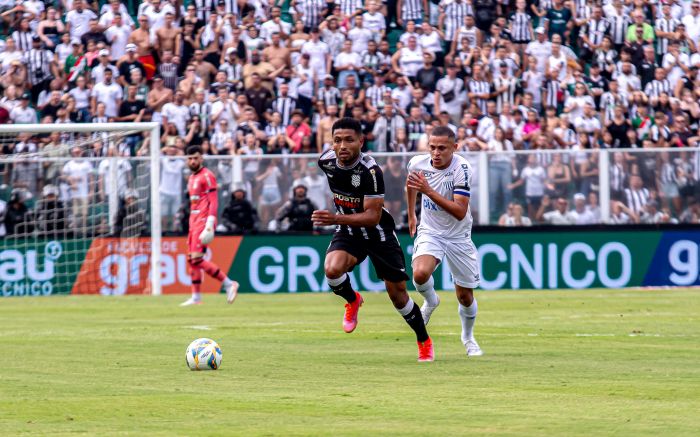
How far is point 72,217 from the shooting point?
25375 millimetres

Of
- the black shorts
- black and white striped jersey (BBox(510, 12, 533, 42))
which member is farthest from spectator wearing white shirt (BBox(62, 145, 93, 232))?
the black shorts

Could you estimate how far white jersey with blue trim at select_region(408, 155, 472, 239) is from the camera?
1334cm

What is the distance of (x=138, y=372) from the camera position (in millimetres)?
11648

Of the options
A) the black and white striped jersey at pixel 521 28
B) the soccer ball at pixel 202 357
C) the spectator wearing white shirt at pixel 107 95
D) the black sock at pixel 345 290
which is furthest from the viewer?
the black and white striped jersey at pixel 521 28

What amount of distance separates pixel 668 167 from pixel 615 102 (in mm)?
3103

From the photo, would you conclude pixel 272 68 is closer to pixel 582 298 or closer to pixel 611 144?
pixel 611 144

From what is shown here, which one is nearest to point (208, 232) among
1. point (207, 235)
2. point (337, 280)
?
point (207, 235)

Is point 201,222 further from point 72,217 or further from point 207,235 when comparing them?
point 72,217

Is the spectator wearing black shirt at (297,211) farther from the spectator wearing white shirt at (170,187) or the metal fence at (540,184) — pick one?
the spectator wearing white shirt at (170,187)

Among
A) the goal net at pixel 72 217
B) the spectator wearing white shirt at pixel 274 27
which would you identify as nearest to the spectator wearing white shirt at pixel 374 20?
the spectator wearing white shirt at pixel 274 27

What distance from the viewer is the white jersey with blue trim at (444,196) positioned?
1334 cm

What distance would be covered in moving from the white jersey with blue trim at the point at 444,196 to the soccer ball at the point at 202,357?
9.05 ft

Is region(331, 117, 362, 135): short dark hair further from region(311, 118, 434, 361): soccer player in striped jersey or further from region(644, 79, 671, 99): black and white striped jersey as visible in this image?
region(644, 79, 671, 99): black and white striped jersey

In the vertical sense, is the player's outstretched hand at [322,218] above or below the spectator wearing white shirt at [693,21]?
below
